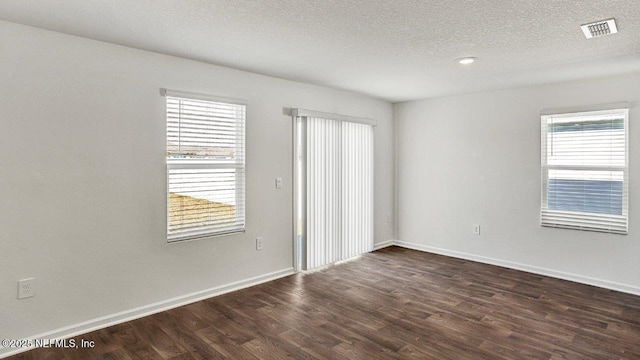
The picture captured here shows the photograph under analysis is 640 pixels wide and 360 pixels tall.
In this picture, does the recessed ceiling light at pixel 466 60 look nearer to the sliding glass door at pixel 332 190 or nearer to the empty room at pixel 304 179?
the empty room at pixel 304 179

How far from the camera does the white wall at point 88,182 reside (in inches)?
103

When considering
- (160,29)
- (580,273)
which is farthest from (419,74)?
(580,273)

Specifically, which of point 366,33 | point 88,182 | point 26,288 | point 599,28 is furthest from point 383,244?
point 26,288

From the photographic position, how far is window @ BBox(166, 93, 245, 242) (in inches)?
134

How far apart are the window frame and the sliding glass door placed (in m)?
0.74

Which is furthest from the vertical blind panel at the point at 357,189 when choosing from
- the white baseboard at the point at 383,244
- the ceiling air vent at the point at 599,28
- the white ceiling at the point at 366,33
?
the ceiling air vent at the point at 599,28

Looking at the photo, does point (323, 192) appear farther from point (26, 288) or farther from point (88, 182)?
point (26, 288)

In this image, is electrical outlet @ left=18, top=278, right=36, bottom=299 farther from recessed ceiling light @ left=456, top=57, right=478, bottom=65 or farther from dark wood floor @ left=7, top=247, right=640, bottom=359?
recessed ceiling light @ left=456, top=57, right=478, bottom=65

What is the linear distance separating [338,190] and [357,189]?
0.41 metres

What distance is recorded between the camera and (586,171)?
4.16 m

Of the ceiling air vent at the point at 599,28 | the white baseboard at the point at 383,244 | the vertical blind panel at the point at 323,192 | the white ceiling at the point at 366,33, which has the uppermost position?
the white ceiling at the point at 366,33

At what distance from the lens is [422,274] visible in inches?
174

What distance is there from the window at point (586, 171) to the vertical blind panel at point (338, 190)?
88.5 inches

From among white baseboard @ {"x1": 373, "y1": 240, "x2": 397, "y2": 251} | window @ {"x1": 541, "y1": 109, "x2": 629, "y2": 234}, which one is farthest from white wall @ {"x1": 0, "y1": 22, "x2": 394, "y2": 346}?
window @ {"x1": 541, "y1": 109, "x2": 629, "y2": 234}
